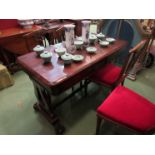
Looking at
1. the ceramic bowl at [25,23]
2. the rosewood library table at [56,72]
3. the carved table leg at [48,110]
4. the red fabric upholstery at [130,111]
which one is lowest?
the carved table leg at [48,110]

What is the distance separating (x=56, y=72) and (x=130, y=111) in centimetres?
75

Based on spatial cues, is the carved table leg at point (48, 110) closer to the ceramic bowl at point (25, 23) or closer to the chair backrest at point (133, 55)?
the chair backrest at point (133, 55)

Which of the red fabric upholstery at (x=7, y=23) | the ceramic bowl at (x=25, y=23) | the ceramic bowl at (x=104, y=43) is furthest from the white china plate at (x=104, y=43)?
the red fabric upholstery at (x=7, y=23)

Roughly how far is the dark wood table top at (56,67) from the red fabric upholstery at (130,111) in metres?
0.42

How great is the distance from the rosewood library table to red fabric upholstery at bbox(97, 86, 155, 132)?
38cm

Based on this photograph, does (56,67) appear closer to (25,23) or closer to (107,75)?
(107,75)

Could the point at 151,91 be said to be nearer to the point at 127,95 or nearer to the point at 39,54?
the point at 127,95

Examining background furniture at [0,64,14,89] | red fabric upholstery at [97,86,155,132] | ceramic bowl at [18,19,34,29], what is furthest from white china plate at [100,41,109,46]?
ceramic bowl at [18,19,34,29]

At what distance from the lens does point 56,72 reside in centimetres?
120

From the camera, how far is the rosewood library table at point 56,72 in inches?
44.7

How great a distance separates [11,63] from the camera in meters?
2.83

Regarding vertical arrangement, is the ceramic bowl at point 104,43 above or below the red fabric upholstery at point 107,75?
above

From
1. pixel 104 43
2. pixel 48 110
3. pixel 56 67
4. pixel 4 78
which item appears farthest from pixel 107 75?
pixel 4 78

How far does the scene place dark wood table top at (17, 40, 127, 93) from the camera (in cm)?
113
